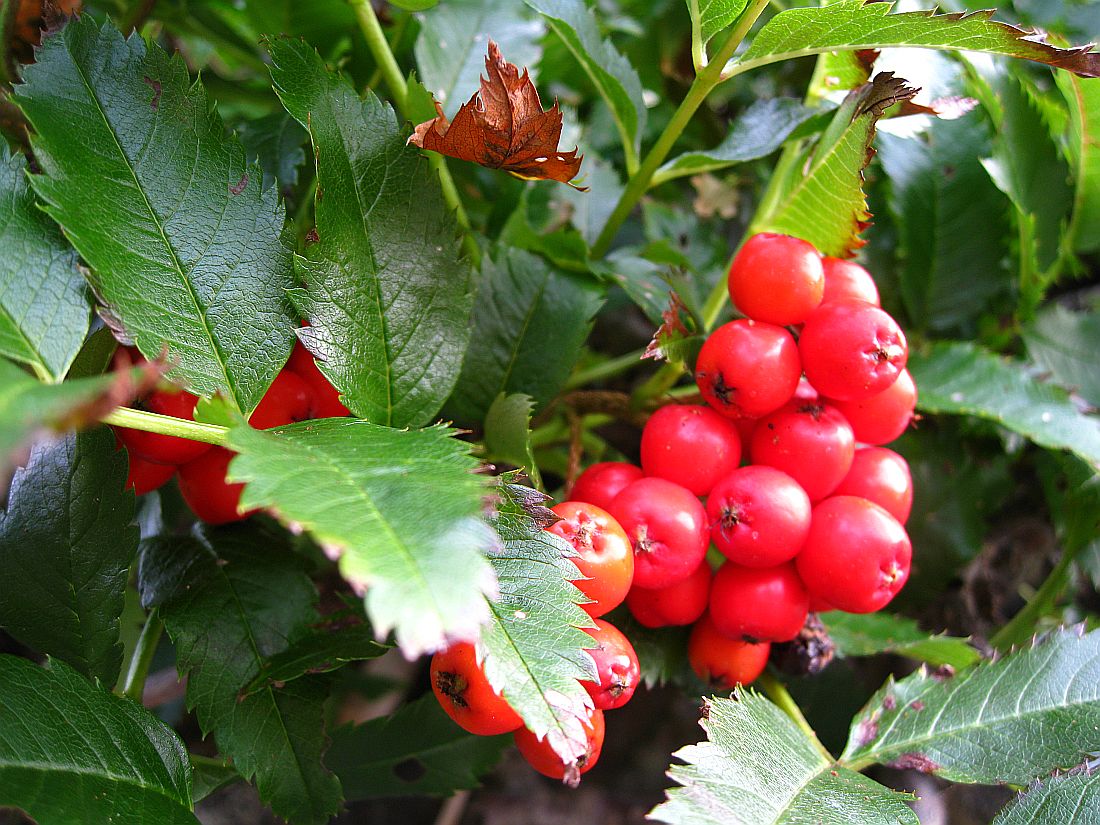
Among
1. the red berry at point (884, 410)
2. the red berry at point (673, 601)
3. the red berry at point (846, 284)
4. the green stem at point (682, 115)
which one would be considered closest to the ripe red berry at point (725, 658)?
the red berry at point (673, 601)

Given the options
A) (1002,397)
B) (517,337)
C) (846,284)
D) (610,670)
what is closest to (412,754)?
(610,670)

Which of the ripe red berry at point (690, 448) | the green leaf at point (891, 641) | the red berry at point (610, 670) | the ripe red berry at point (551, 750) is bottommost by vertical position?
the green leaf at point (891, 641)

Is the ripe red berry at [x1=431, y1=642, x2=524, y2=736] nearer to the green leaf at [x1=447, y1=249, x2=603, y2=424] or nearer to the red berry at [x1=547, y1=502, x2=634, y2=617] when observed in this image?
the red berry at [x1=547, y1=502, x2=634, y2=617]

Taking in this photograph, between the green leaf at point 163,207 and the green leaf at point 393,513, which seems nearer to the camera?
the green leaf at point 393,513

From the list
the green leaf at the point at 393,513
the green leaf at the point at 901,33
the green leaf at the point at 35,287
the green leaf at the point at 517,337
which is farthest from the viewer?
the green leaf at the point at 517,337

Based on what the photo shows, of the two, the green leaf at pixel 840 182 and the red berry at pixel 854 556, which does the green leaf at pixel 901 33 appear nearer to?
the green leaf at pixel 840 182

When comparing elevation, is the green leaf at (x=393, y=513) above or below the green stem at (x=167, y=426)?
above

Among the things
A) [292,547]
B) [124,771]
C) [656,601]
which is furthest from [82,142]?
[656,601]

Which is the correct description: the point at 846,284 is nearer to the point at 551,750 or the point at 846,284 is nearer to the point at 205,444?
the point at 551,750

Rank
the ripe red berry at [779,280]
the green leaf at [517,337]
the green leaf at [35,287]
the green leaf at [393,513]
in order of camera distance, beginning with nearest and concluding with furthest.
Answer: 1. the green leaf at [393,513]
2. the green leaf at [35,287]
3. the ripe red berry at [779,280]
4. the green leaf at [517,337]

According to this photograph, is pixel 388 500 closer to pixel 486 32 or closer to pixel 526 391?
pixel 526 391
